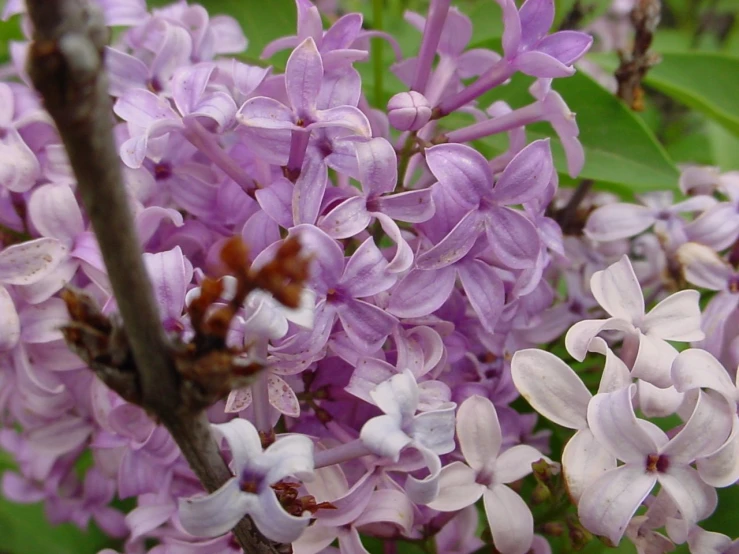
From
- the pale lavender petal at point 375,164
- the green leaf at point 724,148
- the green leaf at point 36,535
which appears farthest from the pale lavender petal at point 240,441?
the green leaf at point 724,148

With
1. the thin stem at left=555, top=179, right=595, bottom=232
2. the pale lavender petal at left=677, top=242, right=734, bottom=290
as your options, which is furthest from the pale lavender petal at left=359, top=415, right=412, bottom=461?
the thin stem at left=555, top=179, right=595, bottom=232

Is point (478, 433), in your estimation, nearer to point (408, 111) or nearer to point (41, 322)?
point (408, 111)

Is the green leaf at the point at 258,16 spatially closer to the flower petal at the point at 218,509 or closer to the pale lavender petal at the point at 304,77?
the pale lavender petal at the point at 304,77

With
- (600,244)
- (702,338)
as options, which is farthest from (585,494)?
(600,244)

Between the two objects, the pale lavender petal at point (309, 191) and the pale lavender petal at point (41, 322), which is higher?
the pale lavender petal at point (309, 191)

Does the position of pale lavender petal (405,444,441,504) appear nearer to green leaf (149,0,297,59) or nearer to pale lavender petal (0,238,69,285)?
pale lavender petal (0,238,69,285)

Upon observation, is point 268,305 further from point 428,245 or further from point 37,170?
point 37,170

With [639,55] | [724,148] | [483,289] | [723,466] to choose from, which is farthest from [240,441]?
[724,148]
